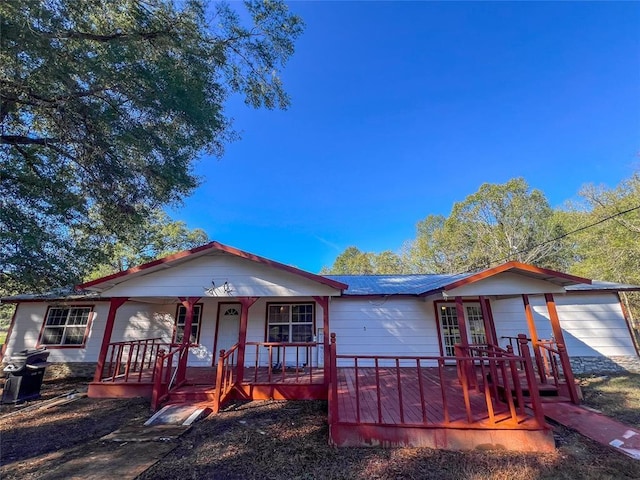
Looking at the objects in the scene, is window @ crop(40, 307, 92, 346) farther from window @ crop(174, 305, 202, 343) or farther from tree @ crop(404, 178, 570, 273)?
tree @ crop(404, 178, 570, 273)

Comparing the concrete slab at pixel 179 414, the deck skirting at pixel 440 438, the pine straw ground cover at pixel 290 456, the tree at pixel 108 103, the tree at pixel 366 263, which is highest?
the tree at pixel 366 263

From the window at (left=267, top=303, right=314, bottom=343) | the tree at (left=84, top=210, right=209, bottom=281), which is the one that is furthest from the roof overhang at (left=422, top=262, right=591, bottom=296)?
the tree at (left=84, top=210, right=209, bottom=281)

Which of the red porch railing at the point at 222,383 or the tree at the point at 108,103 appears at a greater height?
the tree at the point at 108,103

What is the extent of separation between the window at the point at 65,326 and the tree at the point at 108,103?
198cm

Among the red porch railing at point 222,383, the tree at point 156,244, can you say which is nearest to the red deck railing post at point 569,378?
the red porch railing at point 222,383

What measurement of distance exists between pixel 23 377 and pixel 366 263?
28284 millimetres

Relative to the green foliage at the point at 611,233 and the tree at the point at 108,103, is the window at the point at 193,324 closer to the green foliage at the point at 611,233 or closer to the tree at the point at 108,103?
the tree at the point at 108,103

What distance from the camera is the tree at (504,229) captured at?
1862cm

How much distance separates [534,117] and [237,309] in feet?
49.7

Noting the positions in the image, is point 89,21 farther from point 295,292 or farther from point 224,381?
point 224,381

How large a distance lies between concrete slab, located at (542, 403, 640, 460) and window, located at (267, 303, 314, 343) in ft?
19.5

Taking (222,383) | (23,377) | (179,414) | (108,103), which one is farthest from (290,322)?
(108,103)

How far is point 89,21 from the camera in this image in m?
5.36

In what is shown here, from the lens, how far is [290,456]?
11.6ft
